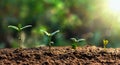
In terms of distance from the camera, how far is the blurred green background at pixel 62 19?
4633 mm

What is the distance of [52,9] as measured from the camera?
476 centimetres

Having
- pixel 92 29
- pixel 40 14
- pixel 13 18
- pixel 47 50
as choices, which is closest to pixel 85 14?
pixel 92 29

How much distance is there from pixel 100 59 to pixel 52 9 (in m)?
2.49

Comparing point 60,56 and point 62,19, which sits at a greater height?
point 62,19

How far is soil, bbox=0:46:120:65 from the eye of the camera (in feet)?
7.41

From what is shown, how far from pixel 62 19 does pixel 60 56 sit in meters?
A: 2.33

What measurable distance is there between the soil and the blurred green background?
2.06 metres

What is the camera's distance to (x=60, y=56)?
236 cm

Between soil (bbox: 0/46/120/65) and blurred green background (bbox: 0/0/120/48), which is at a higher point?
blurred green background (bbox: 0/0/120/48)

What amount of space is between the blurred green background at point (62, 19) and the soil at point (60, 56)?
2.06m

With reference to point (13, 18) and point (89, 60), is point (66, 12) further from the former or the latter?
point (89, 60)

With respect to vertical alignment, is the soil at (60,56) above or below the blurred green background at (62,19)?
below

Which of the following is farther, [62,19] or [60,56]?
[62,19]

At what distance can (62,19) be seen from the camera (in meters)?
4.67
